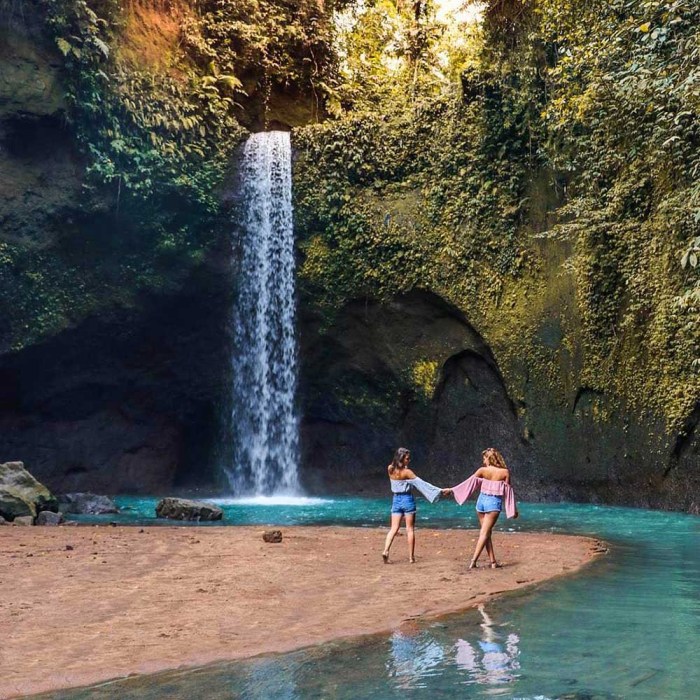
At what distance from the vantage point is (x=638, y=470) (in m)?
16.8

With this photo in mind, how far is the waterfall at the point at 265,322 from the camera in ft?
72.4

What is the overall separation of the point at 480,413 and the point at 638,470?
473 cm

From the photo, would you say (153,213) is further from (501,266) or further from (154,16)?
(501,266)

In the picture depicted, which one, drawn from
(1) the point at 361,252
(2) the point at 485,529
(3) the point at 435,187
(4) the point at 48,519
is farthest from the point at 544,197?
(4) the point at 48,519

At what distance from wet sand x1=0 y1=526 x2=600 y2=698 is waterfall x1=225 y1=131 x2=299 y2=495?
964 centimetres

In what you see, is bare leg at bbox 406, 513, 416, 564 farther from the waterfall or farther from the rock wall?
the rock wall

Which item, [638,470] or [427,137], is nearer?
[638,470]

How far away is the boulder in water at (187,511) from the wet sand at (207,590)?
2.56 metres

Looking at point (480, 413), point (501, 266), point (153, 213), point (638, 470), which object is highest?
point (153, 213)

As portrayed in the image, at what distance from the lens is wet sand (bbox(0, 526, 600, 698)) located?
5.93 meters

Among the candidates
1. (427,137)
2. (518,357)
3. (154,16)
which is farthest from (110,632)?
(154,16)

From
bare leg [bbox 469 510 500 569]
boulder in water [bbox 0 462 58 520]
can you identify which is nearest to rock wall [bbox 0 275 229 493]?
boulder in water [bbox 0 462 58 520]

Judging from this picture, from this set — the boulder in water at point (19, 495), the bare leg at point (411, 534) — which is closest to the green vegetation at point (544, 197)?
the bare leg at point (411, 534)

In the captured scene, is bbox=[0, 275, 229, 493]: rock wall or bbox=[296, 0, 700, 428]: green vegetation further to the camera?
bbox=[0, 275, 229, 493]: rock wall
